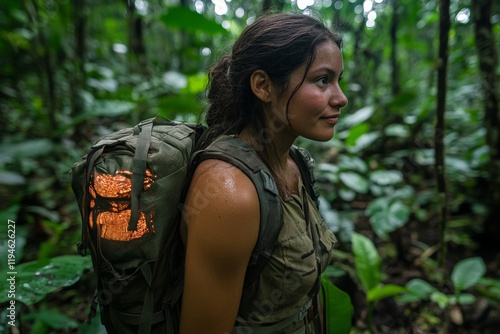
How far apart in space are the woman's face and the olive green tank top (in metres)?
0.33

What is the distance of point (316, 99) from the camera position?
1.31 meters

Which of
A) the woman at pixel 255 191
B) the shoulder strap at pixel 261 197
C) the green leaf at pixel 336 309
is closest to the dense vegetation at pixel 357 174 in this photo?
the green leaf at pixel 336 309

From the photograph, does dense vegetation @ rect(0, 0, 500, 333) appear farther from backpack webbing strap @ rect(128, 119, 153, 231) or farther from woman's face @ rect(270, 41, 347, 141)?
backpack webbing strap @ rect(128, 119, 153, 231)

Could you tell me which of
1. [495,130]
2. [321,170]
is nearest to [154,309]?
[321,170]

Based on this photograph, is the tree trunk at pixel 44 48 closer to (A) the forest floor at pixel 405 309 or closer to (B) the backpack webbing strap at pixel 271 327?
(A) the forest floor at pixel 405 309

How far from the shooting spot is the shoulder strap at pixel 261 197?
1160 millimetres

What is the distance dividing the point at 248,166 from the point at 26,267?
1367 mm

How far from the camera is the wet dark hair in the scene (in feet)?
4.31

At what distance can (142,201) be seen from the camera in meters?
1.09

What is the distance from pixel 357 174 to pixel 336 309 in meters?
2.02

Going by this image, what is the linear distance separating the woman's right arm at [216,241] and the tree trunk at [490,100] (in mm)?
3012

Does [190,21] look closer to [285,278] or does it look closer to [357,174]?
[357,174]

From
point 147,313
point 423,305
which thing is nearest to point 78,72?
point 147,313

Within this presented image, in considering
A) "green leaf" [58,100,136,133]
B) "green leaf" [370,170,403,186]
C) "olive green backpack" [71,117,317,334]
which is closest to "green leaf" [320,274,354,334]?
"olive green backpack" [71,117,317,334]
